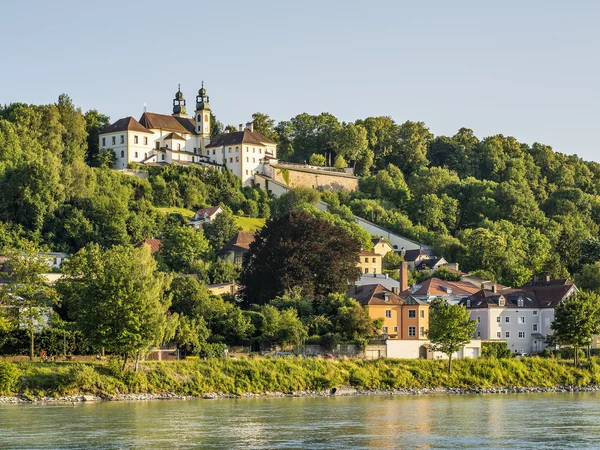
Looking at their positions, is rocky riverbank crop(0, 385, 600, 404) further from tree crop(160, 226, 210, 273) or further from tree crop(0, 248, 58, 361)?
tree crop(160, 226, 210, 273)

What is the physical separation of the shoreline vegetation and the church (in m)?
53.4

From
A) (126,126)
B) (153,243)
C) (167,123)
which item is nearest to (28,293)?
(153,243)

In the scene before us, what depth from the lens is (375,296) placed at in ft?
237

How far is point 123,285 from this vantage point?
5619 cm

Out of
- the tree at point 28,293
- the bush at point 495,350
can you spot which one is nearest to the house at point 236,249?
the bush at point 495,350

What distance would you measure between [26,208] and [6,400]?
42.6 m

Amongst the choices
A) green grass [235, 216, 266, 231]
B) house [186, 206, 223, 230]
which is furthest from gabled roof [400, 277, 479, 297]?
house [186, 206, 223, 230]

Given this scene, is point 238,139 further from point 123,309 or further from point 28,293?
point 123,309

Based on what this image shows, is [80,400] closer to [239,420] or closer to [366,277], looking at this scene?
[239,420]

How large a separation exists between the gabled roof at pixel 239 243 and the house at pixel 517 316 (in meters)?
20.7

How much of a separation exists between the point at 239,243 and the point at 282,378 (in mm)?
34023

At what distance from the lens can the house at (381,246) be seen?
9994cm

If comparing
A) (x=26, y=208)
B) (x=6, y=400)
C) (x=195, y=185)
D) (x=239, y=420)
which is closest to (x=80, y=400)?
(x=6, y=400)

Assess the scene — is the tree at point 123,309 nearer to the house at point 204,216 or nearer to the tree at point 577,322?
the tree at point 577,322
